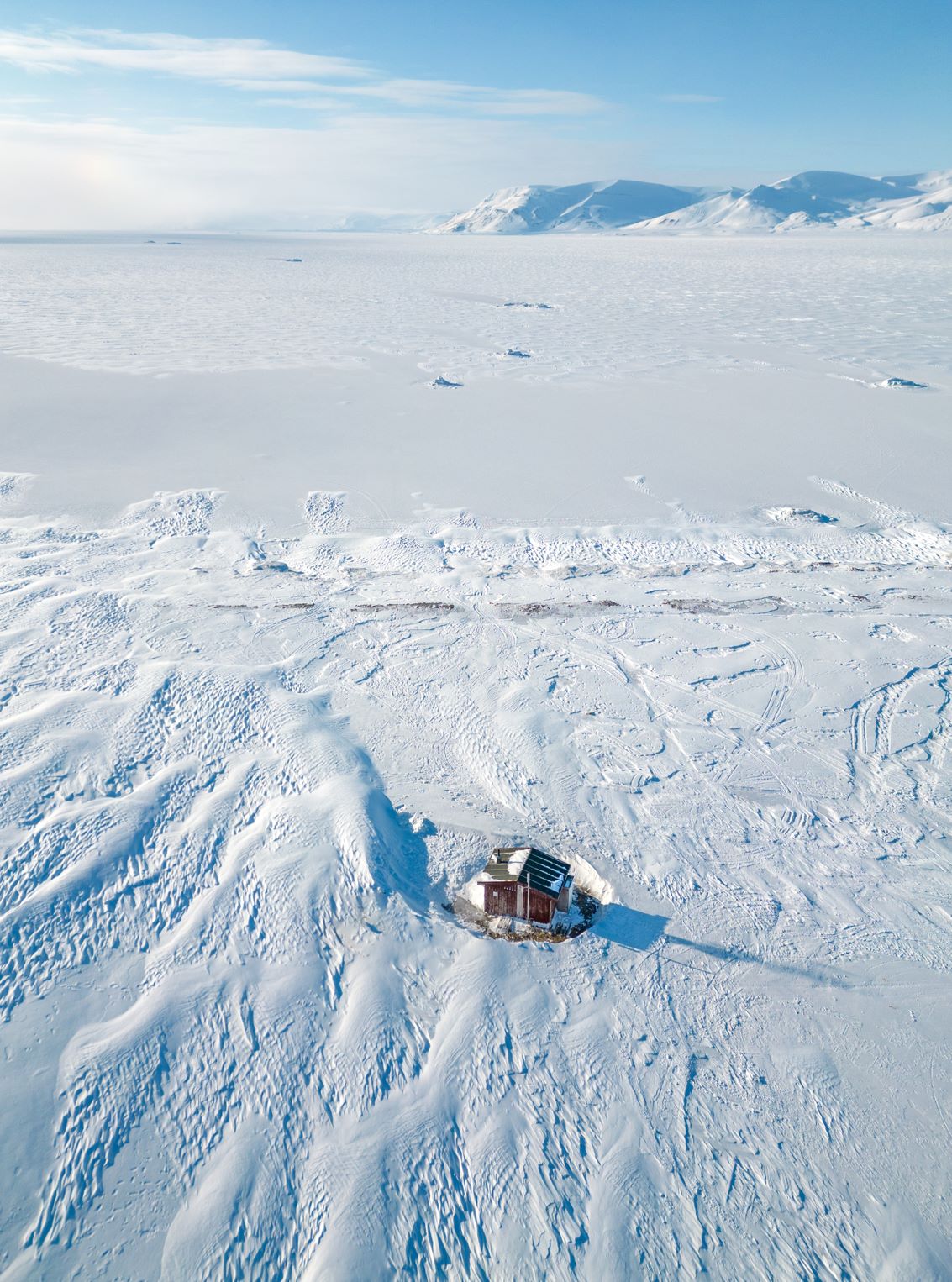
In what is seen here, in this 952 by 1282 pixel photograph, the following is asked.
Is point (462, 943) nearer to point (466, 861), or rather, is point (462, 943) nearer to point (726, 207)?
point (466, 861)

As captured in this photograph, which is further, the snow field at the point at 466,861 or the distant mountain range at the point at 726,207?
the distant mountain range at the point at 726,207

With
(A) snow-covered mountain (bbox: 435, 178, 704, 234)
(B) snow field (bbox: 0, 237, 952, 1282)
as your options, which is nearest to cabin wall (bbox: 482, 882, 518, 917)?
(B) snow field (bbox: 0, 237, 952, 1282)

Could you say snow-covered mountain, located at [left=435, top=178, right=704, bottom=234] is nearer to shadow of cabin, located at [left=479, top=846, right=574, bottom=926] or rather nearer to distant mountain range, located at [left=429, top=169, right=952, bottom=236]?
distant mountain range, located at [left=429, top=169, right=952, bottom=236]

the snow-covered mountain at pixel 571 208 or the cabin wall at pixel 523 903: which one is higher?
the cabin wall at pixel 523 903

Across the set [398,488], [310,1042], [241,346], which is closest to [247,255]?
A: [241,346]

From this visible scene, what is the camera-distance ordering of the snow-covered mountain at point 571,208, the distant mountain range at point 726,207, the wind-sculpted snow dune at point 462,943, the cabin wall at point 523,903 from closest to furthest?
the wind-sculpted snow dune at point 462,943, the cabin wall at point 523,903, the distant mountain range at point 726,207, the snow-covered mountain at point 571,208

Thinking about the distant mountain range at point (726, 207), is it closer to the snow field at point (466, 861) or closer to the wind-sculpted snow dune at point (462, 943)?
the snow field at point (466, 861)

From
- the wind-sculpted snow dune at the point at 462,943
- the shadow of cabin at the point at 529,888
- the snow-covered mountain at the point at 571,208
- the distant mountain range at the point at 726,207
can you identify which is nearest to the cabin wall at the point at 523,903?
the shadow of cabin at the point at 529,888
